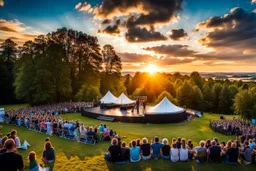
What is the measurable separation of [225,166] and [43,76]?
110 ft

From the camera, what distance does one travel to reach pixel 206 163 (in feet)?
33.8

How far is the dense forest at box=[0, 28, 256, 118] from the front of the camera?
122 feet

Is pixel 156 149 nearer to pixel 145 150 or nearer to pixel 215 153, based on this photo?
pixel 145 150

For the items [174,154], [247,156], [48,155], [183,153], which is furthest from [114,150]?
[247,156]

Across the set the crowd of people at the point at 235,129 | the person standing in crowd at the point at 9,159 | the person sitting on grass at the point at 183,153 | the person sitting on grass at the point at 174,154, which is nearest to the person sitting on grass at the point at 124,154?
the person sitting on grass at the point at 174,154

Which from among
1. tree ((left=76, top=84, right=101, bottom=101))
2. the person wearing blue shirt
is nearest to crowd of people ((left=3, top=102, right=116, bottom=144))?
the person wearing blue shirt

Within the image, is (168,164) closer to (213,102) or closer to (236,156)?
(236,156)

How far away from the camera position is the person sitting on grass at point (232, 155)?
33.1 ft

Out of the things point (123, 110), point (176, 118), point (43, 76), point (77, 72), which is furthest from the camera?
point (77, 72)

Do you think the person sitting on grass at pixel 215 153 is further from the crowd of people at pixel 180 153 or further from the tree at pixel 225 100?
the tree at pixel 225 100

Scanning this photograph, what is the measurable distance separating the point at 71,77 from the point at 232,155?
143 ft

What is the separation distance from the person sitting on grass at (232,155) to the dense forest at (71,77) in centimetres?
2562

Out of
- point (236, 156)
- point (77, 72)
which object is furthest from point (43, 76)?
point (236, 156)

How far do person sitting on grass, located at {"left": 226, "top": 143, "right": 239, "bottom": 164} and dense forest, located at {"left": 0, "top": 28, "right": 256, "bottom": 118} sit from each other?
2562cm
